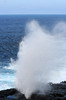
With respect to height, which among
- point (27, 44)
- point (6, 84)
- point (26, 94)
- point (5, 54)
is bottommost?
point (26, 94)

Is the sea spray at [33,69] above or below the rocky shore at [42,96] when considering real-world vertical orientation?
above

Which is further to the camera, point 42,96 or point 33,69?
point 33,69

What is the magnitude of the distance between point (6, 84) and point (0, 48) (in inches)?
1547

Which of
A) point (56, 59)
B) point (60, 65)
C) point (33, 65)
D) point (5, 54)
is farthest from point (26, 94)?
point (5, 54)

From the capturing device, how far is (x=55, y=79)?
160 feet

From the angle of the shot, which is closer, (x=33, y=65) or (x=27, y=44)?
(x=33, y=65)

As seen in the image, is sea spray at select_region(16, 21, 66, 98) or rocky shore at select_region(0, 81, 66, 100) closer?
rocky shore at select_region(0, 81, 66, 100)

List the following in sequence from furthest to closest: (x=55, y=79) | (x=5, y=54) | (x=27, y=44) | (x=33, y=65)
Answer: (x=5, y=54)
(x=55, y=79)
(x=27, y=44)
(x=33, y=65)

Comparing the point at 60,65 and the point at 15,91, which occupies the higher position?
the point at 60,65

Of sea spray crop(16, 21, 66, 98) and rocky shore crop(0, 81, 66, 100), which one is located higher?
sea spray crop(16, 21, 66, 98)

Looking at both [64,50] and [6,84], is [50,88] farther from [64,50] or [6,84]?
[64,50]

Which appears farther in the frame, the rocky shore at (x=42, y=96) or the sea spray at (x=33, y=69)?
the sea spray at (x=33, y=69)

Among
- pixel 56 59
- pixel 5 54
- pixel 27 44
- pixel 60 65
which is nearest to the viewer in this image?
pixel 27 44

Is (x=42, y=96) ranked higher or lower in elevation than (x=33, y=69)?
lower
